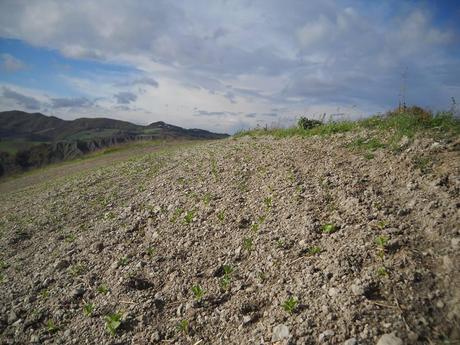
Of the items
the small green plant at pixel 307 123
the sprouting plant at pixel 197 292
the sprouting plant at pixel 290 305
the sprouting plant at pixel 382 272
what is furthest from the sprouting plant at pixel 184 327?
the small green plant at pixel 307 123

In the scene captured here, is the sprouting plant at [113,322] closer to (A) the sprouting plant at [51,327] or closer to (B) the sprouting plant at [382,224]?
(A) the sprouting plant at [51,327]

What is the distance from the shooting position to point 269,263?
5691mm

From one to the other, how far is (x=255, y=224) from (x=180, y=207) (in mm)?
2729

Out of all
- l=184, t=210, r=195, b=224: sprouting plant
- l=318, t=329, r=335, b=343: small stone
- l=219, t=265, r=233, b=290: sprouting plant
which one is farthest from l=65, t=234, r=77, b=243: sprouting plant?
l=318, t=329, r=335, b=343: small stone

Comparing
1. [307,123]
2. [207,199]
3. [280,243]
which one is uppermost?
[307,123]

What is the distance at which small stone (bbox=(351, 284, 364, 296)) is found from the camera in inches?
172

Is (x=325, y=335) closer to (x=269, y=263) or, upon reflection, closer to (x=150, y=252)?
(x=269, y=263)

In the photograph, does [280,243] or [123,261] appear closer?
[280,243]

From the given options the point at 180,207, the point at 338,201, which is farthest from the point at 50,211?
the point at 338,201

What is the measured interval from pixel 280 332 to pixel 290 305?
1.42 ft

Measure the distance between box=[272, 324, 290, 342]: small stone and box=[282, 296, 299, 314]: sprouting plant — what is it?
0.27 meters

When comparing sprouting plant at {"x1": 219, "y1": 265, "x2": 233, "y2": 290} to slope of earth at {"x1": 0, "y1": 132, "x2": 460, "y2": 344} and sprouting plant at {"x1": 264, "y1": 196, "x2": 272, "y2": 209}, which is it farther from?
sprouting plant at {"x1": 264, "y1": 196, "x2": 272, "y2": 209}

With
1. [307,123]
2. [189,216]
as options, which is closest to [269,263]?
[189,216]

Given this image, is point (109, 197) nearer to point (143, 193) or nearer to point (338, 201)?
point (143, 193)
